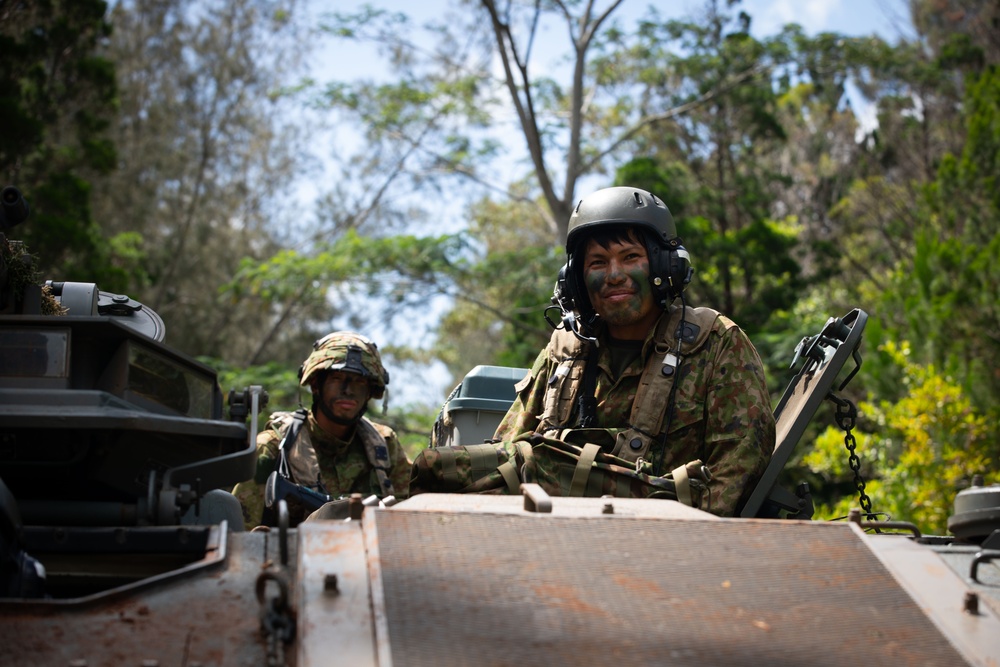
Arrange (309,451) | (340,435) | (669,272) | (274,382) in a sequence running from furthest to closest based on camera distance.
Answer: (274,382)
(340,435)
(309,451)
(669,272)

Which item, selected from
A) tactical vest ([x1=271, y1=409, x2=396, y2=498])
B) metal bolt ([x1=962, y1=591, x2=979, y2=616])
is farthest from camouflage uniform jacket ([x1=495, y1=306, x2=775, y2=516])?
tactical vest ([x1=271, y1=409, x2=396, y2=498])

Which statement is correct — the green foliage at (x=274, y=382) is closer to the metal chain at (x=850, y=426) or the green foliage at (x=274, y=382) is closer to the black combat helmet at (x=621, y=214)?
the black combat helmet at (x=621, y=214)

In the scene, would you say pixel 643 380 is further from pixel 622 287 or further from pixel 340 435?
pixel 340 435

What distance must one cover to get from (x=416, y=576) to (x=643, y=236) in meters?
2.59

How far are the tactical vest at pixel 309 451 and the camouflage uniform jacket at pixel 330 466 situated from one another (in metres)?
0.03

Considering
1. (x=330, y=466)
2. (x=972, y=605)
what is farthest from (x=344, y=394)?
(x=972, y=605)

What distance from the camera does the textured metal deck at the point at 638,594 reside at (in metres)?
2.58

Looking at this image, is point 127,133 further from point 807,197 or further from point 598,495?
point 598,495

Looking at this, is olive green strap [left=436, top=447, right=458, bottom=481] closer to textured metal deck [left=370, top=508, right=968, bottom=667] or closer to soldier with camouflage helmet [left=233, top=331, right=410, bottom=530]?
textured metal deck [left=370, top=508, right=968, bottom=667]

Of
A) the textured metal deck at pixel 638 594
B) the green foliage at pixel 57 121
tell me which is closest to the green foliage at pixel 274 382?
the green foliage at pixel 57 121

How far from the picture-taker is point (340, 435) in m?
6.93

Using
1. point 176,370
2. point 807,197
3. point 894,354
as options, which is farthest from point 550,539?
point 807,197

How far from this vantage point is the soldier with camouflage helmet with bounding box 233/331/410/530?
672 centimetres

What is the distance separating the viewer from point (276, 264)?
18.8 meters
